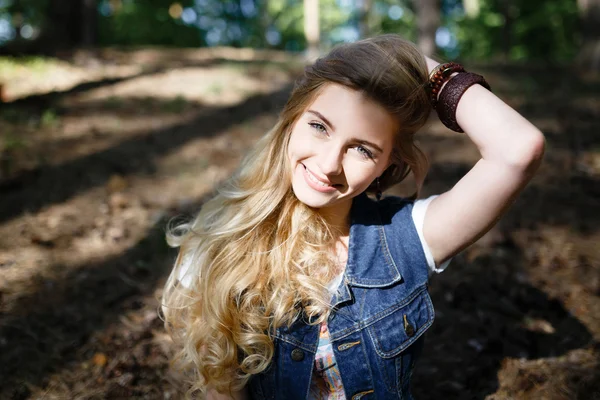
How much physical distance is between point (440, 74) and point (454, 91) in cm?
9

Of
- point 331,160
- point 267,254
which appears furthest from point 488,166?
point 267,254

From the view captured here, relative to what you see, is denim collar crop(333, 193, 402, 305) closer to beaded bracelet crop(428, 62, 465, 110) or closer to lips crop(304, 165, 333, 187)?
lips crop(304, 165, 333, 187)

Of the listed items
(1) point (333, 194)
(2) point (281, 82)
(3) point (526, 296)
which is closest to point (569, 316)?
(3) point (526, 296)

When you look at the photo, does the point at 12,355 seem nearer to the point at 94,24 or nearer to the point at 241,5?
the point at 94,24

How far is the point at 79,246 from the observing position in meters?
3.45

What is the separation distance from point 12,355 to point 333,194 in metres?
2.07

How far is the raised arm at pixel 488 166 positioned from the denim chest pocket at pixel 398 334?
31 centimetres

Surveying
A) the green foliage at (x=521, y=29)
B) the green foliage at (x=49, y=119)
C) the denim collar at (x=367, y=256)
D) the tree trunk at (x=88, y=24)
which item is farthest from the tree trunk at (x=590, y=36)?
the green foliage at (x=521, y=29)

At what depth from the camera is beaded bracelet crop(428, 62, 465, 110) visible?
1.69 meters

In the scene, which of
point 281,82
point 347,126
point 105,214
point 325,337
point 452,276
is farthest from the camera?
point 281,82

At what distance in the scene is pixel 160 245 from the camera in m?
3.56

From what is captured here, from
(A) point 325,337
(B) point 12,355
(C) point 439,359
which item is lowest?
(C) point 439,359

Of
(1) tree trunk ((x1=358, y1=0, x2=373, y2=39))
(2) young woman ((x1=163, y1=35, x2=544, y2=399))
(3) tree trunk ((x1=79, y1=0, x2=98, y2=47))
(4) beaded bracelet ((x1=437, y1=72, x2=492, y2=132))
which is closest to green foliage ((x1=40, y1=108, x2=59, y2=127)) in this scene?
(3) tree trunk ((x1=79, y1=0, x2=98, y2=47))

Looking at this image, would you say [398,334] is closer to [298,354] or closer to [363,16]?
[298,354]
